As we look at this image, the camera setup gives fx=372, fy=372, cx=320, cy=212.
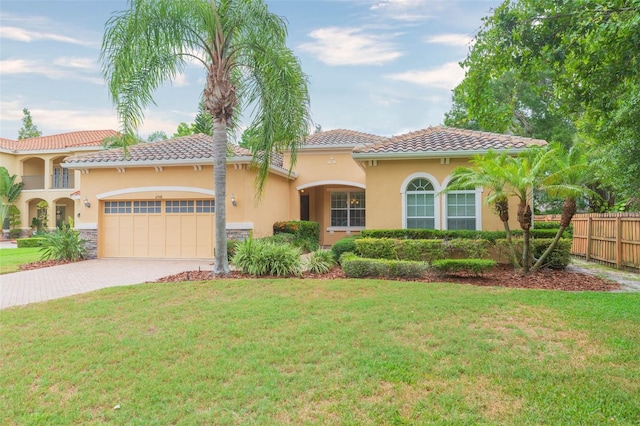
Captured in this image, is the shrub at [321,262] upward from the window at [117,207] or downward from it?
downward

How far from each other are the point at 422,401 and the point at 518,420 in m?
0.83

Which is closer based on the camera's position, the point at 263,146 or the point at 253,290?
the point at 253,290

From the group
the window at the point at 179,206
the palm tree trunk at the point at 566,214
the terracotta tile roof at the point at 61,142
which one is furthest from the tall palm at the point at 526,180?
the terracotta tile roof at the point at 61,142

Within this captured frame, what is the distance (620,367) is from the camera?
4.34 metres

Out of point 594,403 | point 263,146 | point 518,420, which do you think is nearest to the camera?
point 518,420

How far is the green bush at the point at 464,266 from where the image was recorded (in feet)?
31.0

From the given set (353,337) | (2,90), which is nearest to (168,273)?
(353,337)

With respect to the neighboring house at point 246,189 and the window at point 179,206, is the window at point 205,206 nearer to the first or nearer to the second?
the neighboring house at point 246,189

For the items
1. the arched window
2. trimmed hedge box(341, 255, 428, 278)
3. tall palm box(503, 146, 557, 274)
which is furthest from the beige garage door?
tall palm box(503, 146, 557, 274)

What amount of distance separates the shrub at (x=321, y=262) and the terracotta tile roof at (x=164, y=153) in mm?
5198

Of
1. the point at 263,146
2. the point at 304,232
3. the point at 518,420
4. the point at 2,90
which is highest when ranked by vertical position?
the point at 2,90

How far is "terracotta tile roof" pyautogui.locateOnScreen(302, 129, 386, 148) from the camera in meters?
19.4

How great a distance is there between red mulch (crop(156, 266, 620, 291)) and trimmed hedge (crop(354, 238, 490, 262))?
0.86 m

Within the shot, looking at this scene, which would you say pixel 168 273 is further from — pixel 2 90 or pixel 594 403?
pixel 2 90
